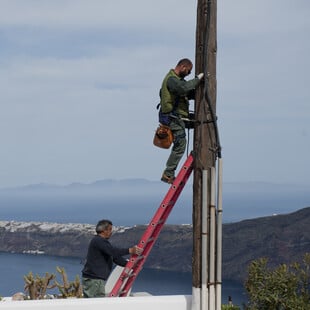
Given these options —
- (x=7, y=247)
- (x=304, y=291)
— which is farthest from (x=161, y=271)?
(x=304, y=291)

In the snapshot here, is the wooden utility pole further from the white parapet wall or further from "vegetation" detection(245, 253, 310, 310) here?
"vegetation" detection(245, 253, 310, 310)

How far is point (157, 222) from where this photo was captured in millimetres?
10305

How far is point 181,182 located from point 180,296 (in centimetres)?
150

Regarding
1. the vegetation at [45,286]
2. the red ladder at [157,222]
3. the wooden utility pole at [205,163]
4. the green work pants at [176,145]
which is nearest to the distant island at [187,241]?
the vegetation at [45,286]

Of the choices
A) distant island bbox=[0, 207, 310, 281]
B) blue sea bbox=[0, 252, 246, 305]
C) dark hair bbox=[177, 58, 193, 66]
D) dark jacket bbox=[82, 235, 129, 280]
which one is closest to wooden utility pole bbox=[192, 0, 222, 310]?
dark hair bbox=[177, 58, 193, 66]

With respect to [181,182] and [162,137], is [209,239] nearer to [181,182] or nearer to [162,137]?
[181,182]

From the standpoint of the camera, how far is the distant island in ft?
110

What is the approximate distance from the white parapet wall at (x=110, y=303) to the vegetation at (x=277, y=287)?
2.68 m

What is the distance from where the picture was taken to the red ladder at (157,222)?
1021cm

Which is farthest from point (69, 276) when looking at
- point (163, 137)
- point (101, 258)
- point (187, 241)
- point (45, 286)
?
point (163, 137)

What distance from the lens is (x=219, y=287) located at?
→ 9.95 meters

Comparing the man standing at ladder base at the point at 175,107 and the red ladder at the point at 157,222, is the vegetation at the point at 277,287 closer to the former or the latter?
the red ladder at the point at 157,222

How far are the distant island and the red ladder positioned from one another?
2267 centimetres

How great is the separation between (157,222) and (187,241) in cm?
2919
